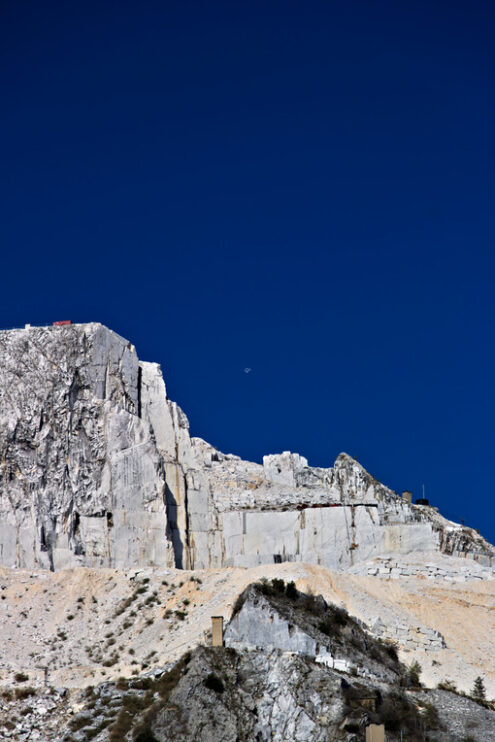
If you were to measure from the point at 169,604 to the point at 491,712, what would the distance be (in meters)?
17.5

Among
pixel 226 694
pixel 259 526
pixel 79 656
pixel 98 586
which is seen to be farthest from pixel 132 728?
pixel 259 526

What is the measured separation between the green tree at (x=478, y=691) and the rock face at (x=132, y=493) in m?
12.0

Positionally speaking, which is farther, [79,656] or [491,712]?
[79,656]

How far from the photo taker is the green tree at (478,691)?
70.4m

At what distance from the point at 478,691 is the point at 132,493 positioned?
881 inches

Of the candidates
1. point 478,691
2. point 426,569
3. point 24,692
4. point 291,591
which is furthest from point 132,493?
point 478,691

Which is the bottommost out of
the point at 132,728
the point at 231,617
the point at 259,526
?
the point at 132,728

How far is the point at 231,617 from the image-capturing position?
7069cm

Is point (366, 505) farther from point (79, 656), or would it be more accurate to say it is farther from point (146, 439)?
point (79, 656)

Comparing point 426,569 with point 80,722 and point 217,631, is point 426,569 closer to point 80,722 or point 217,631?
point 217,631

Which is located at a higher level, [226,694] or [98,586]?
[98,586]

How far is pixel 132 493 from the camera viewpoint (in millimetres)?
84000

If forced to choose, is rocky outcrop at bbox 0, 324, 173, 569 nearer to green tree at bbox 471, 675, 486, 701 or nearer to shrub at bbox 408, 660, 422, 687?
shrub at bbox 408, 660, 422, 687

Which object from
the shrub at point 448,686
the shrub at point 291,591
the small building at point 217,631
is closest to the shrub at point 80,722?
the small building at point 217,631
